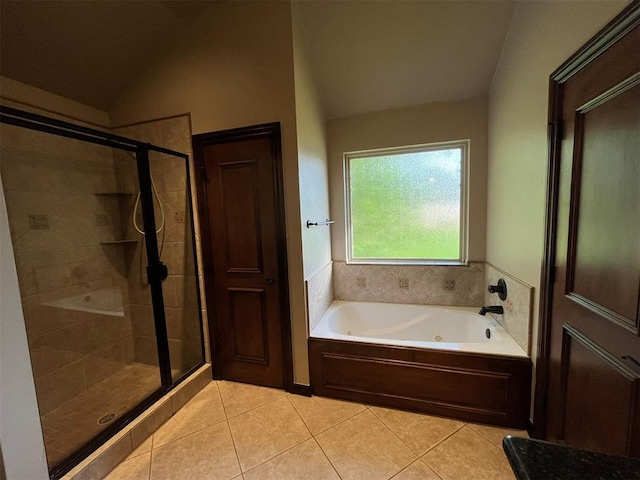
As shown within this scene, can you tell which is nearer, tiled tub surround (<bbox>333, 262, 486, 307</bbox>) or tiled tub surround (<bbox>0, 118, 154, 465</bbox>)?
tiled tub surround (<bbox>0, 118, 154, 465</bbox>)

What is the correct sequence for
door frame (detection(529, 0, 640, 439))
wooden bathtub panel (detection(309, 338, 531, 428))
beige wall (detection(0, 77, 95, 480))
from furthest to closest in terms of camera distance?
wooden bathtub panel (detection(309, 338, 531, 428)) → door frame (detection(529, 0, 640, 439)) → beige wall (detection(0, 77, 95, 480))

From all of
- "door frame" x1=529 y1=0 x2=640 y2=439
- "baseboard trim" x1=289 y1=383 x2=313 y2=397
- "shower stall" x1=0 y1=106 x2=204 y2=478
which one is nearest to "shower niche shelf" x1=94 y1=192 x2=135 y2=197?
"shower stall" x1=0 y1=106 x2=204 y2=478

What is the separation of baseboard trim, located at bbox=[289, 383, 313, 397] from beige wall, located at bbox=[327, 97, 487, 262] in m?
1.71

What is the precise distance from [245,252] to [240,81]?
1260 mm

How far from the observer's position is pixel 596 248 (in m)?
1.06

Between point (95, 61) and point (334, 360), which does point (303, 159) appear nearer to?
point (334, 360)

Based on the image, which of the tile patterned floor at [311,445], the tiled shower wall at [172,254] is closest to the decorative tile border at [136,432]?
the tile patterned floor at [311,445]

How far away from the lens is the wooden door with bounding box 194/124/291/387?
1880 mm

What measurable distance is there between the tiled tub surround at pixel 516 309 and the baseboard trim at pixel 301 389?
1494mm

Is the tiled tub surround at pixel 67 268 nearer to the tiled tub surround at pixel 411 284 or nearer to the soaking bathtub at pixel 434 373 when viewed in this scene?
the soaking bathtub at pixel 434 373

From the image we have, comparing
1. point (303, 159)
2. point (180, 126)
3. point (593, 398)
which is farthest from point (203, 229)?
point (593, 398)

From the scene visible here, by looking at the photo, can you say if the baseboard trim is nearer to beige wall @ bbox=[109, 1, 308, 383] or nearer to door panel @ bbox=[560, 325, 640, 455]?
beige wall @ bbox=[109, 1, 308, 383]

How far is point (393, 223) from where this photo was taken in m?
2.59

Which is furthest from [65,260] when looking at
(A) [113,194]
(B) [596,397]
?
(B) [596,397]
